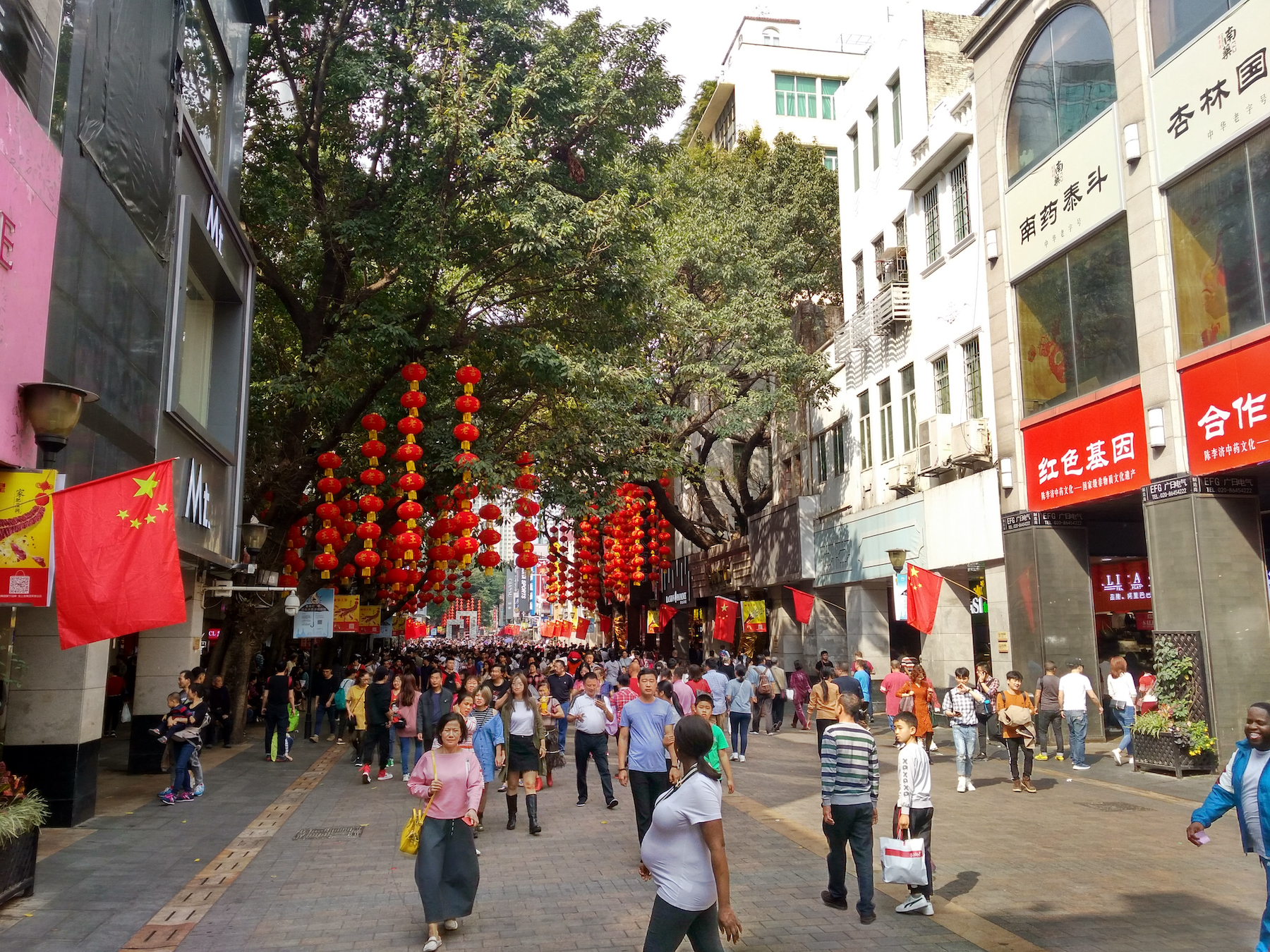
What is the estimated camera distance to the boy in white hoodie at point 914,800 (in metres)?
7.21

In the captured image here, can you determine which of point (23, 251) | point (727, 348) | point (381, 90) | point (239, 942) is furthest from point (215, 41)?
point (727, 348)

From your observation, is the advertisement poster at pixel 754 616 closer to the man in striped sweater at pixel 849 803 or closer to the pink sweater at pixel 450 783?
the man in striped sweater at pixel 849 803

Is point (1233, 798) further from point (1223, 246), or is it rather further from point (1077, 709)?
point (1223, 246)

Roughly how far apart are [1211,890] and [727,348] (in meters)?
20.3

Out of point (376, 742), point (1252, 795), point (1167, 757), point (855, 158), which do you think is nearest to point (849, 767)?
point (1252, 795)

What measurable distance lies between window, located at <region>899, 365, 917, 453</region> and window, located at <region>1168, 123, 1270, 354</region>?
8.48 metres

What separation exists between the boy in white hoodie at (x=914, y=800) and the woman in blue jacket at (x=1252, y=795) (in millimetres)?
1988

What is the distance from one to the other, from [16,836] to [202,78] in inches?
442

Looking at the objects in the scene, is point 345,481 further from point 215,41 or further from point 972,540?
point 972,540

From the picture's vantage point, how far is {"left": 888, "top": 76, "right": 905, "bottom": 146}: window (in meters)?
24.5

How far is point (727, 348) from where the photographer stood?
2677cm

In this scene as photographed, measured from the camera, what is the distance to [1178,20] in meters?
14.5

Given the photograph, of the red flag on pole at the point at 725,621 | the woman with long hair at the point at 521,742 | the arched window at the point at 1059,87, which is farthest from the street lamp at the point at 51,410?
the red flag on pole at the point at 725,621

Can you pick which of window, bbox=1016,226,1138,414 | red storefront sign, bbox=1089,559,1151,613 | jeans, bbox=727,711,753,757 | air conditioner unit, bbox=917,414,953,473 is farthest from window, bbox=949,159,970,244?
jeans, bbox=727,711,753,757
